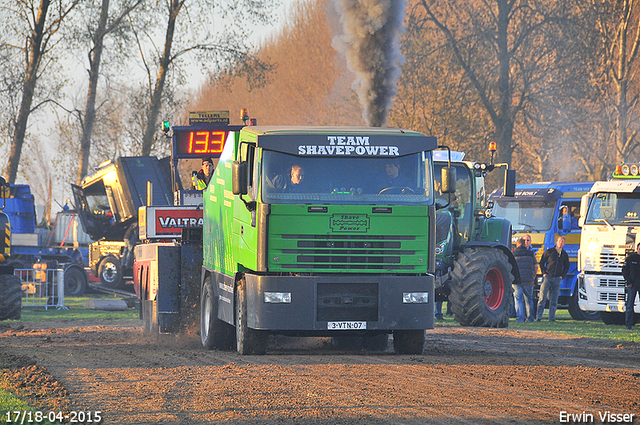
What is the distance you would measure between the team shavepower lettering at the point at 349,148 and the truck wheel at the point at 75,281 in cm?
2220

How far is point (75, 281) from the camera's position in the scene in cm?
3278

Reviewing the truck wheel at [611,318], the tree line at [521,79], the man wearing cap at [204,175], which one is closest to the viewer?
the man wearing cap at [204,175]

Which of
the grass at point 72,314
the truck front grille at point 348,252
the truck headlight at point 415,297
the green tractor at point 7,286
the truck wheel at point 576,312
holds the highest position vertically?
the truck front grille at point 348,252

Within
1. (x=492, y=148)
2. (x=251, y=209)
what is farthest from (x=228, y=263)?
(x=492, y=148)

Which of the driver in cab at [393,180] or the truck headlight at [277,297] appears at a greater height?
the driver in cab at [393,180]

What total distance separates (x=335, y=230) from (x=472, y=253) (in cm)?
770

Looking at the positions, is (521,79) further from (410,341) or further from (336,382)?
(336,382)

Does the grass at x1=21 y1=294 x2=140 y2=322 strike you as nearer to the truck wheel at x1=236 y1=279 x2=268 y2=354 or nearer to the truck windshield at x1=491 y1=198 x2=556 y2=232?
the truck windshield at x1=491 y1=198 x2=556 y2=232

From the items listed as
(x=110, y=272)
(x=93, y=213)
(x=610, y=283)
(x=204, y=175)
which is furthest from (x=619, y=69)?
(x=204, y=175)

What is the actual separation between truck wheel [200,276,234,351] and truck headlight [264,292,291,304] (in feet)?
6.79

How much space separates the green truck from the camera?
1203 centimetres

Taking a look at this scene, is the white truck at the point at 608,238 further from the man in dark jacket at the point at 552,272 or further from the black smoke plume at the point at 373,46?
the black smoke plume at the point at 373,46

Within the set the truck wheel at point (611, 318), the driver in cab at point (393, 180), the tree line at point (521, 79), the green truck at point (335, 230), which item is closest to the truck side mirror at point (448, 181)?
the green truck at point (335, 230)

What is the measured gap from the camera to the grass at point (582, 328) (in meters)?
17.9
